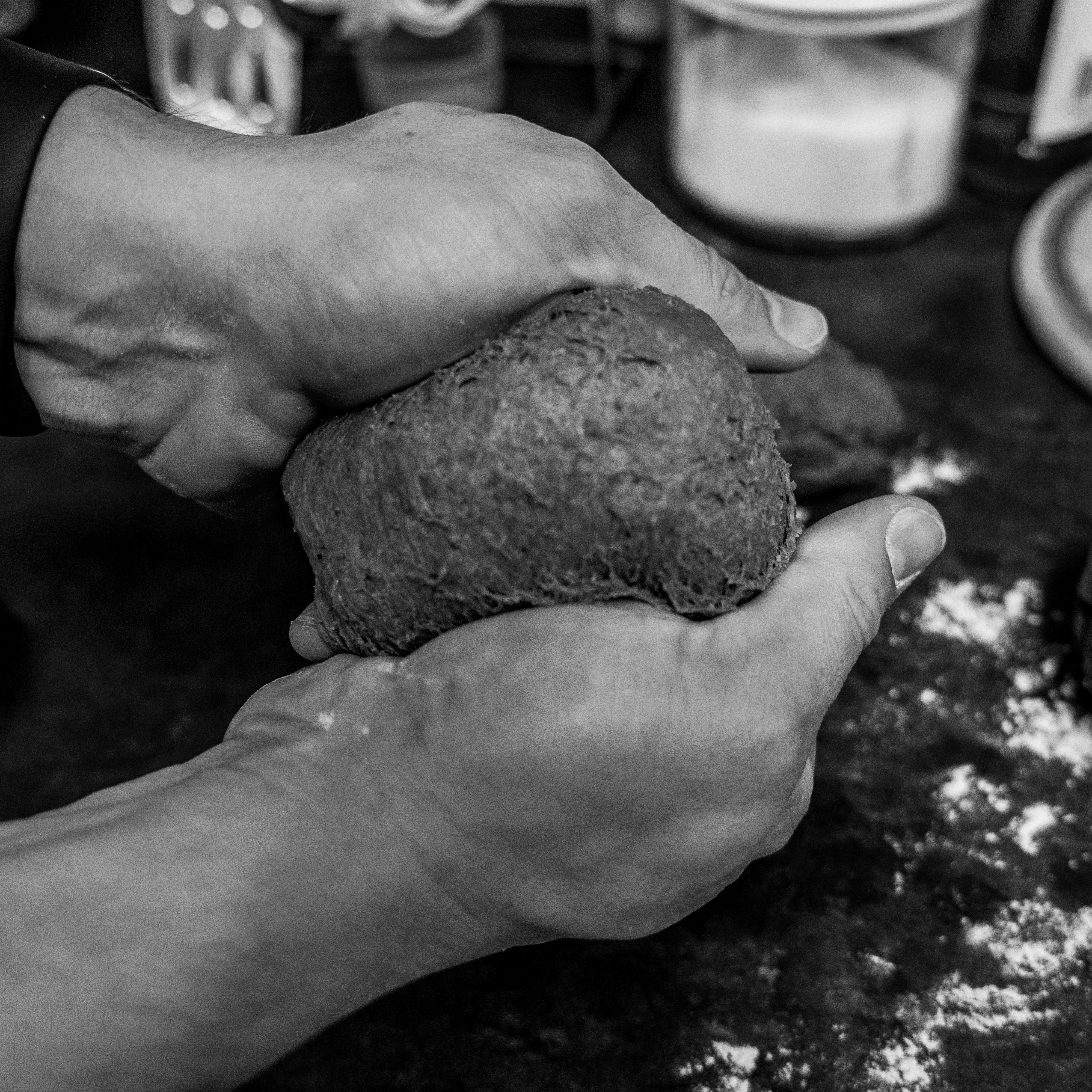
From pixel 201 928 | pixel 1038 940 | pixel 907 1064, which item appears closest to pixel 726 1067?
pixel 907 1064

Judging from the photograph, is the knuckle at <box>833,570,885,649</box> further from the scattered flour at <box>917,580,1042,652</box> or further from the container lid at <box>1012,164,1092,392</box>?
the container lid at <box>1012,164,1092,392</box>

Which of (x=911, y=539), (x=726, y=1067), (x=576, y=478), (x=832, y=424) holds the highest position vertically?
(x=576, y=478)

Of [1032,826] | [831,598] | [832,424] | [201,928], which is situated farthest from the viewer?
[832,424]

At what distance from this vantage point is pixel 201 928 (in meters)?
0.84

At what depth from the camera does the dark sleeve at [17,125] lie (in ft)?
3.59

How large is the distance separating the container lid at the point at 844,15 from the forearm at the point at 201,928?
1318mm

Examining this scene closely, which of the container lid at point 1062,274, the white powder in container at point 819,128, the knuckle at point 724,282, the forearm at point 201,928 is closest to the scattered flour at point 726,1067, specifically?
the forearm at point 201,928

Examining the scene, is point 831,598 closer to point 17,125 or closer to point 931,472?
point 931,472

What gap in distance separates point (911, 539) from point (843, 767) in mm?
327

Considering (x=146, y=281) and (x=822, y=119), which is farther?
(x=822, y=119)

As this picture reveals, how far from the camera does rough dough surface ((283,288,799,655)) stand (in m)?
0.90

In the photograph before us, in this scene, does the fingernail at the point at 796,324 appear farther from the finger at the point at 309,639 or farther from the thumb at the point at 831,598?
the finger at the point at 309,639

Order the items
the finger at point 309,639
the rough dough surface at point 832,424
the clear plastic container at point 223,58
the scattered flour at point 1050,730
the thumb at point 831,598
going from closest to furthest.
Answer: the thumb at point 831,598 → the finger at point 309,639 → the scattered flour at point 1050,730 → the rough dough surface at point 832,424 → the clear plastic container at point 223,58

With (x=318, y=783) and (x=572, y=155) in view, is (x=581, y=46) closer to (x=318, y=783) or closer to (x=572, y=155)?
(x=572, y=155)
